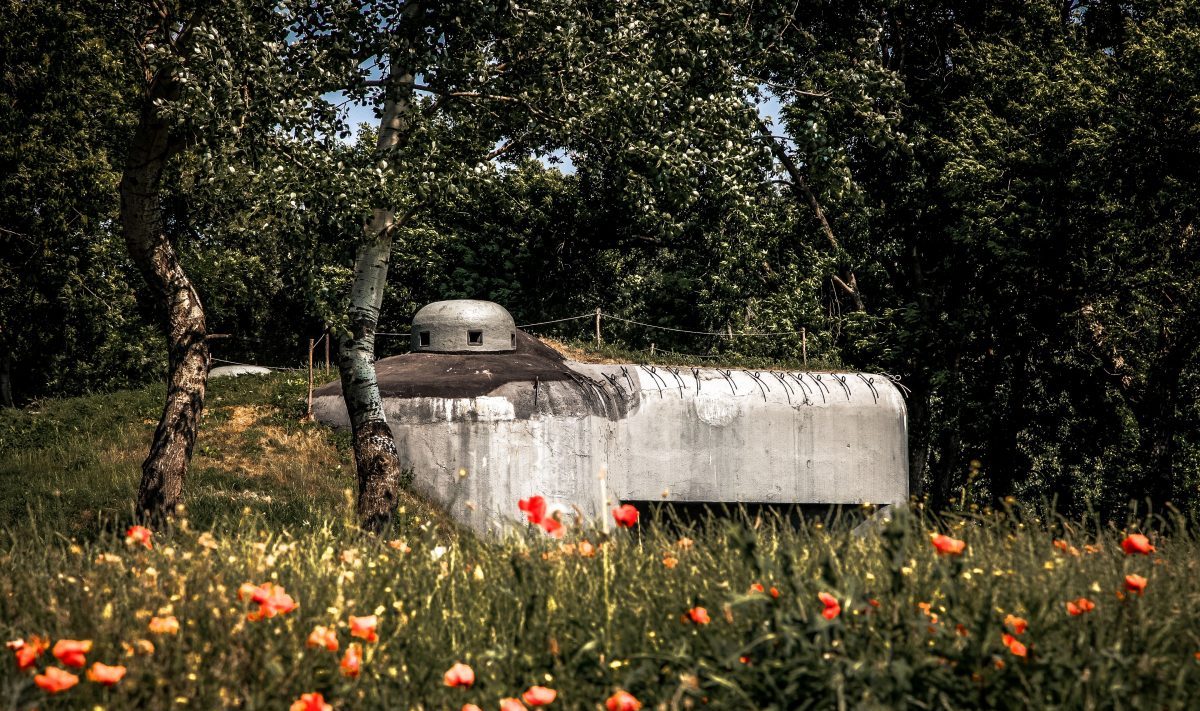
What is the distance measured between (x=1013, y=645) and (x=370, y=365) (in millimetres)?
9163

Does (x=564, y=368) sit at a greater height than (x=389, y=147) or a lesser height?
lesser

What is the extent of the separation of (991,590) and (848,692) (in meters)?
0.63

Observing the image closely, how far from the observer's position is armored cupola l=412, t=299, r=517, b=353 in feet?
61.4

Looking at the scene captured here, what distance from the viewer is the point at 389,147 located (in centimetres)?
1142

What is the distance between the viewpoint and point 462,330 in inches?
736

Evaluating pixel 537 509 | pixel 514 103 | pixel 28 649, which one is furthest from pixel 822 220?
pixel 28 649

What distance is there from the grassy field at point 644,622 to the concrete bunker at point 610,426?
991 centimetres

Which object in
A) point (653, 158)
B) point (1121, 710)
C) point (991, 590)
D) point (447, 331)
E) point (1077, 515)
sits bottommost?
point (1077, 515)

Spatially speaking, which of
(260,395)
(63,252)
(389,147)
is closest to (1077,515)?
(260,395)

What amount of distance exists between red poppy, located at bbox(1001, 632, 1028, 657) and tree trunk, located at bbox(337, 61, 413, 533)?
865 centimetres

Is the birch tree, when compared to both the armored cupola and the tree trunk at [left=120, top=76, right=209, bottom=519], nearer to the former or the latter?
the tree trunk at [left=120, top=76, right=209, bottom=519]

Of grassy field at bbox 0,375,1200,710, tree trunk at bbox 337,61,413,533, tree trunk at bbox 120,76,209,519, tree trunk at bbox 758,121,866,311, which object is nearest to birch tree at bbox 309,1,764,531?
tree trunk at bbox 337,61,413,533

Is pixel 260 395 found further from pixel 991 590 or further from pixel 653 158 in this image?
Result: pixel 991 590

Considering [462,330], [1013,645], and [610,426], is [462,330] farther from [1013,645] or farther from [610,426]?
[1013,645]
